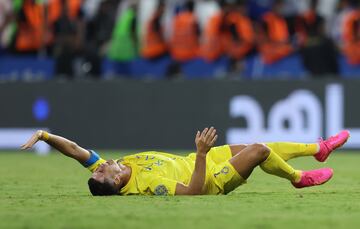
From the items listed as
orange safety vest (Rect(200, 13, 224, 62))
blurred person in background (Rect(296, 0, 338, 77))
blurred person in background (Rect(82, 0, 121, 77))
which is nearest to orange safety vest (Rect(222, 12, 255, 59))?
orange safety vest (Rect(200, 13, 224, 62))

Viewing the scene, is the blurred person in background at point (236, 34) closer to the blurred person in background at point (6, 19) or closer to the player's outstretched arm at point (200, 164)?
the blurred person in background at point (6, 19)

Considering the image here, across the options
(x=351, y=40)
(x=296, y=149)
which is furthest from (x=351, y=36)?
(x=296, y=149)

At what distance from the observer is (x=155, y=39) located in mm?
20250

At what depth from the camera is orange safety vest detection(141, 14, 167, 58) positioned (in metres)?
20.2

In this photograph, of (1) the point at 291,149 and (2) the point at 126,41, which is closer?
(1) the point at 291,149

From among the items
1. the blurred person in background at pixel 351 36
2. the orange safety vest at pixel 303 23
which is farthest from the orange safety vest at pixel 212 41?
the blurred person in background at pixel 351 36

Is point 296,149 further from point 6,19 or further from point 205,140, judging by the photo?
point 6,19

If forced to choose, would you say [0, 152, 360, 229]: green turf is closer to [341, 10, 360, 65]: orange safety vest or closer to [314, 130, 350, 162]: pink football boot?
[314, 130, 350, 162]: pink football boot

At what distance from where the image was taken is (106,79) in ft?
63.7

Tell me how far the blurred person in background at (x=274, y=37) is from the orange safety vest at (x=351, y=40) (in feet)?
3.30

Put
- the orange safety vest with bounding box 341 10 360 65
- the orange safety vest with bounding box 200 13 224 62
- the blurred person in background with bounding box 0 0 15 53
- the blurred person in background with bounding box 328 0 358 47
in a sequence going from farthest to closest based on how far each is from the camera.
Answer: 1. the blurred person in background with bounding box 0 0 15 53
2. the blurred person in background with bounding box 328 0 358 47
3. the orange safety vest with bounding box 200 13 224 62
4. the orange safety vest with bounding box 341 10 360 65

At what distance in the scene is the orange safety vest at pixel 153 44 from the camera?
796 inches

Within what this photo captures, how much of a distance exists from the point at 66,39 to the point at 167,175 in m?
10.5

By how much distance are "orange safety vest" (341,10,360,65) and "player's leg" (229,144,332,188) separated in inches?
366
